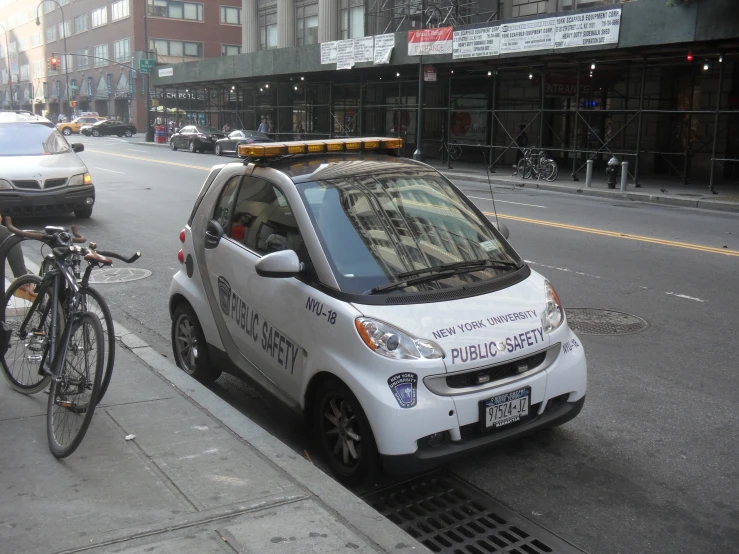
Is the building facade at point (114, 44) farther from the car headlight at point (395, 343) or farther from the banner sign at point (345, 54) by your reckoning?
the car headlight at point (395, 343)

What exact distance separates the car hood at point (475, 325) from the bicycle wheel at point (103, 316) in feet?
4.66

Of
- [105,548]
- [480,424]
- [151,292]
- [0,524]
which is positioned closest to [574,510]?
[480,424]

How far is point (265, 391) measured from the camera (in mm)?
5125

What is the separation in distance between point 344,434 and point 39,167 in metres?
11.3

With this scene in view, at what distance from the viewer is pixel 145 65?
5478 cm

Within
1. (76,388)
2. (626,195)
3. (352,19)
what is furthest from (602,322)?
(352,19)

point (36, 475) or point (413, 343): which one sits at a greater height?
point (413, 343)

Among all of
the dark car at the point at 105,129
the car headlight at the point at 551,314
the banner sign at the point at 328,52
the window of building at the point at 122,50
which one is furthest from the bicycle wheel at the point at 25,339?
the window of building at the point at 122,50

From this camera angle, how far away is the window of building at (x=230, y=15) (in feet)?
258

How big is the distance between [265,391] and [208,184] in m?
1.93

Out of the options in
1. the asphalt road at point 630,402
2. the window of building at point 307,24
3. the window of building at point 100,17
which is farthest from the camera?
the window of building at point 100,17

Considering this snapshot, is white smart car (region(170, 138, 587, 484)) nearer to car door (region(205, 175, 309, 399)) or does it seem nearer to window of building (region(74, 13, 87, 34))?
car door (region(205, 175, 309, 399))

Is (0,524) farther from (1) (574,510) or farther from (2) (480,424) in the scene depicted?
(1) (574,510)

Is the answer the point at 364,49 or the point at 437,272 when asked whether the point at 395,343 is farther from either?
the point at 364,49
